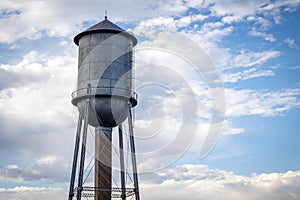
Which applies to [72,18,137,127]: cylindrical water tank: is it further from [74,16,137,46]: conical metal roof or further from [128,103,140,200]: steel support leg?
[128,103,140,200]: steel support leg

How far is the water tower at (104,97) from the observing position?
2939cm

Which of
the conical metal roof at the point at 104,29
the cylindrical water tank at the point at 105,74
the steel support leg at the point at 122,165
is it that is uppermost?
the conical metal roof at the point at 104,29

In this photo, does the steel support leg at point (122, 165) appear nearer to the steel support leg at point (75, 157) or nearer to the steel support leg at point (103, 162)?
the steel support leg at point (103, 162)

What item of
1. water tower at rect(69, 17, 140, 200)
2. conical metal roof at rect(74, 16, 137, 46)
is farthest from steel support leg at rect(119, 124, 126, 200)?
conical metal roof at rect(74, 16, 137, 46)

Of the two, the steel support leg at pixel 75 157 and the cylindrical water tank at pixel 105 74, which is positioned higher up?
the cylindrical water tank at pixel 105 74

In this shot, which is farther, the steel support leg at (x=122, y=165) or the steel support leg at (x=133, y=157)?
the steel support leg at (x=122, y=165)

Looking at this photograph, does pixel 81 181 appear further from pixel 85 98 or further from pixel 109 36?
pixel 109 36

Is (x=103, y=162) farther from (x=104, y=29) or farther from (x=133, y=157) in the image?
(x=104, y=29)

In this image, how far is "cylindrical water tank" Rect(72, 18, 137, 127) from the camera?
1161 inches

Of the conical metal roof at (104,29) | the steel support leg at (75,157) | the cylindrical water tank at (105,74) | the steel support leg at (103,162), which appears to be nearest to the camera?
the steel support leg at (75,157)

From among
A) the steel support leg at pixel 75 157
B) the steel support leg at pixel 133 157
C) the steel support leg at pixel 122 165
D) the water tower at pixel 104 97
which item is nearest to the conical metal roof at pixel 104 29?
the water tower at pixel 104 97

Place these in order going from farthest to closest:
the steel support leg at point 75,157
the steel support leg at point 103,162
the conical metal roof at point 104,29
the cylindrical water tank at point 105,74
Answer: the conical metal roof at point 104,29 < the cylindrical water tank at point 105,74 < the steel support leg at point 103,162 < the steel support leg at point 75,157

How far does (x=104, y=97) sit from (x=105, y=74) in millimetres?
1594

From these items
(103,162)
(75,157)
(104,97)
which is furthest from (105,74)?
(103,162)
